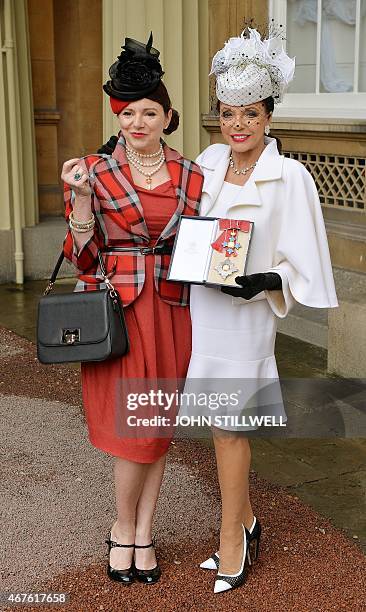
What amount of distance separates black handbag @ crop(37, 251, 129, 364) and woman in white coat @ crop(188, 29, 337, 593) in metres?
0.32

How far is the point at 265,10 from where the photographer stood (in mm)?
7461

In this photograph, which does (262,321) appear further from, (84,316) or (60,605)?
(60,605)

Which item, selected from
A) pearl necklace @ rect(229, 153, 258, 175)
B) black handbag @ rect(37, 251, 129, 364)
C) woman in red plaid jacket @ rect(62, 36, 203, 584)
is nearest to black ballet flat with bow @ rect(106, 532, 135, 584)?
woman in red plaid jacket @ rect(62, 36, 203, 584)

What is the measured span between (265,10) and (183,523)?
4944mm

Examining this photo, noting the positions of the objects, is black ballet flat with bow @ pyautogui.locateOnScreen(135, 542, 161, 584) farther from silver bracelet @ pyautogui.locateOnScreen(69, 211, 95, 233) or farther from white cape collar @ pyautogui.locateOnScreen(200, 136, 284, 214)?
white cape collar @ pyautogui.locateOnScreen(200, 136, 284, 214)

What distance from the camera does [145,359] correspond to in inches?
131

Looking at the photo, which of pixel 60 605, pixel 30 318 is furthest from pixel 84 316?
pixel 30 318

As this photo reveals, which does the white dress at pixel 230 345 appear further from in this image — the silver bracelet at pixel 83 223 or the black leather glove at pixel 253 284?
the silver bracelet at pixel 83 223

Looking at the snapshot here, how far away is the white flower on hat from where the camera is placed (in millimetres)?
3217

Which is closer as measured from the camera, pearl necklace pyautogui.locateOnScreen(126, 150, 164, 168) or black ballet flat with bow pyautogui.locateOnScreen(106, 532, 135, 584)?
pearl necklace pyautogui.locateOnScreen(126, 150, 164, 168)

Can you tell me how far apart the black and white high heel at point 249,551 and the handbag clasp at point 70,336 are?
1070 millimetres

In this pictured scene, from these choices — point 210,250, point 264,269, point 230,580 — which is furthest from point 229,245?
point 230,580

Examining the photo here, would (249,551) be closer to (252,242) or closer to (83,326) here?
(83,326)

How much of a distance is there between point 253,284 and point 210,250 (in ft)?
0.65
